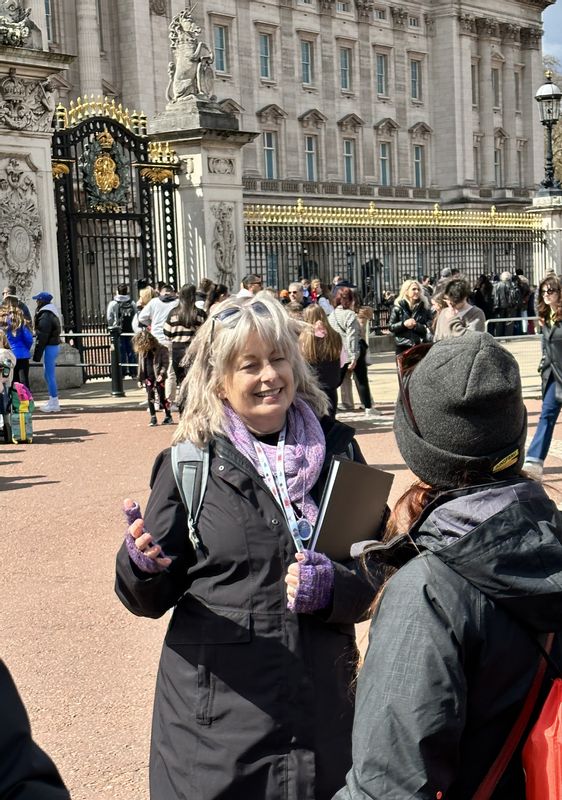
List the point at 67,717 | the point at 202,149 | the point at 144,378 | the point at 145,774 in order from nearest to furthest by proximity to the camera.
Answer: the point at 145,774 → the point at 67,717 → the point at 144,378 → the point at 202,149

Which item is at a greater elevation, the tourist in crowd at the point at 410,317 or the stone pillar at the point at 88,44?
the stone pillar at the point at 88,44

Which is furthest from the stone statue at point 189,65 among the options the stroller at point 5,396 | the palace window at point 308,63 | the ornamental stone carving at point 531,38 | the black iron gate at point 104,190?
the ornamental stone carving at point 531,38

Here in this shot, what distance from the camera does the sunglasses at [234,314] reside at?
3.09 m

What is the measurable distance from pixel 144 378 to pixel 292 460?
1003 cm

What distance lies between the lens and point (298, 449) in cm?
295

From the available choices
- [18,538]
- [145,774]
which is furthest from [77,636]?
[18,538]

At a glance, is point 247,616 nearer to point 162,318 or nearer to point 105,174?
point 162,318

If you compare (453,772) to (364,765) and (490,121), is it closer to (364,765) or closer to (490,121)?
(364,765)

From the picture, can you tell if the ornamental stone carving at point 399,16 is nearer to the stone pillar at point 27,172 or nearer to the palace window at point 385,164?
the palace window at point 385,164

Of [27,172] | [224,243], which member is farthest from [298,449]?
[224,243]

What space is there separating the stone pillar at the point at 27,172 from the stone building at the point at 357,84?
85.5 feet

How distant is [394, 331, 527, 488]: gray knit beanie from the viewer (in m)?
1.93

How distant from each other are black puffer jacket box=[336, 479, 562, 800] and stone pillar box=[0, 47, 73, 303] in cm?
1412

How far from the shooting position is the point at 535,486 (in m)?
1.96
